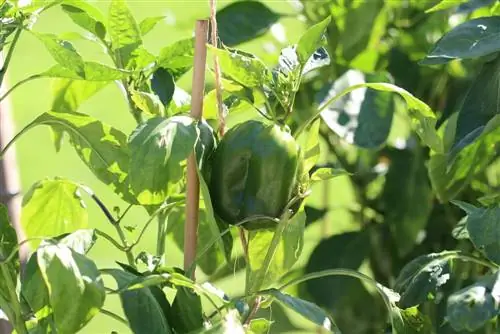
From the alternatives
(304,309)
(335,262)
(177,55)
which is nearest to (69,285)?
(304,309)

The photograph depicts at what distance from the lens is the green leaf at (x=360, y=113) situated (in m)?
1.28

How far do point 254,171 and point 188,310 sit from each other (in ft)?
0.43

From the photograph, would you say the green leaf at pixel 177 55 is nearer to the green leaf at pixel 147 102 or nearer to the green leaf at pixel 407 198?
the green leaf at pixel 147 102

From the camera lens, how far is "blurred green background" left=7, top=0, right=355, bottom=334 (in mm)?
1750

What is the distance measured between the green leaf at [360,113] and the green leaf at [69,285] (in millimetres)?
522

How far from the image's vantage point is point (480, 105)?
108 cm

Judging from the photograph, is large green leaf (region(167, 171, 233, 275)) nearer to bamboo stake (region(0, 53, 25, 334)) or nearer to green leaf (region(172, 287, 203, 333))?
green leaf (region(172, 287, 203, 333))

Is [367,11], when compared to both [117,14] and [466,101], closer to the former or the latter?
[466,101]

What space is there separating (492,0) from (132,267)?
1.77 feet

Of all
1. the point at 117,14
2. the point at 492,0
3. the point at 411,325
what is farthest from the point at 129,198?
the point at 492,0

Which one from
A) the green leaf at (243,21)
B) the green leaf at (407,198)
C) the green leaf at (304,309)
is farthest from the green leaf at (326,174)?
the green leaf at (407,198)

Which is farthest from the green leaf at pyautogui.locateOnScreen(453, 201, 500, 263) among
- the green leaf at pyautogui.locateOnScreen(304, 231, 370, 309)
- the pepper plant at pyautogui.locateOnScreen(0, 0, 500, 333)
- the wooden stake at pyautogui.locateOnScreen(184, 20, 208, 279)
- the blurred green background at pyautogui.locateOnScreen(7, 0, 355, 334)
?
the green leaf at pyautogui.locateOnScreen(304, 231, 370, 309)

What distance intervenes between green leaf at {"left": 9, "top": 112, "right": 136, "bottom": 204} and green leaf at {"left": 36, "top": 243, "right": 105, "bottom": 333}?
17cm

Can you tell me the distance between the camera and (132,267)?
920 millimetres
